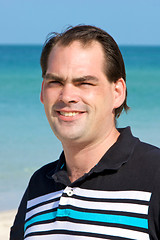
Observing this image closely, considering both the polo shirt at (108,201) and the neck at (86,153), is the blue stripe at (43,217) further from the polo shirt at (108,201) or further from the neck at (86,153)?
the neck at (86,153)

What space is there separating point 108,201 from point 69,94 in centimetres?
53

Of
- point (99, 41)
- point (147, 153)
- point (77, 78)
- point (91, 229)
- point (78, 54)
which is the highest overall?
point (99, 41)

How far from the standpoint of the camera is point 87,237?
2.51 metres

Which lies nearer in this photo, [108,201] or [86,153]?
[108,201]

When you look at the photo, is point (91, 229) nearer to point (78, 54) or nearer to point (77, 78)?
point (77, 78)

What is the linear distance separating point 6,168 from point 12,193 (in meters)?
1.46

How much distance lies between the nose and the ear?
0.88ft

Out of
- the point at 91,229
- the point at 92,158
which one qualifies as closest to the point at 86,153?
the point at 92,158

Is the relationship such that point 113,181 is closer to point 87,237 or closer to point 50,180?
point 87,237

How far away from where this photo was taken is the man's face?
2605 mm

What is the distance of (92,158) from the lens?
2742mm

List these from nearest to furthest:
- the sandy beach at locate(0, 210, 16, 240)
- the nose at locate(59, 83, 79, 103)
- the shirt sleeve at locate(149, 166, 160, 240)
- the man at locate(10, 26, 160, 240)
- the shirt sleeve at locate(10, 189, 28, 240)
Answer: the shirt sleeve at locate(149, 166, 160, 240)
the man at locate(10, 26, 160, 240)
the nose at locate(59, 83, 79, 103)
the shirt sleeve at locate(10, 189, 28, 240)
the sandy beach at locate(0, 210, 16, 240)

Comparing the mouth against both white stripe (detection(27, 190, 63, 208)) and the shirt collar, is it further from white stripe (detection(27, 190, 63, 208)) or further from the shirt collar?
white stripe (detection(27, 190, 63, 208))

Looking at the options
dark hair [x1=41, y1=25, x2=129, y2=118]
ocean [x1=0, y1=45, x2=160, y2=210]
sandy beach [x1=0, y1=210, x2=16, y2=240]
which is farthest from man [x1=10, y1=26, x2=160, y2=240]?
sandy beach [x1=0, y1=210, x2=16, y2=240]
